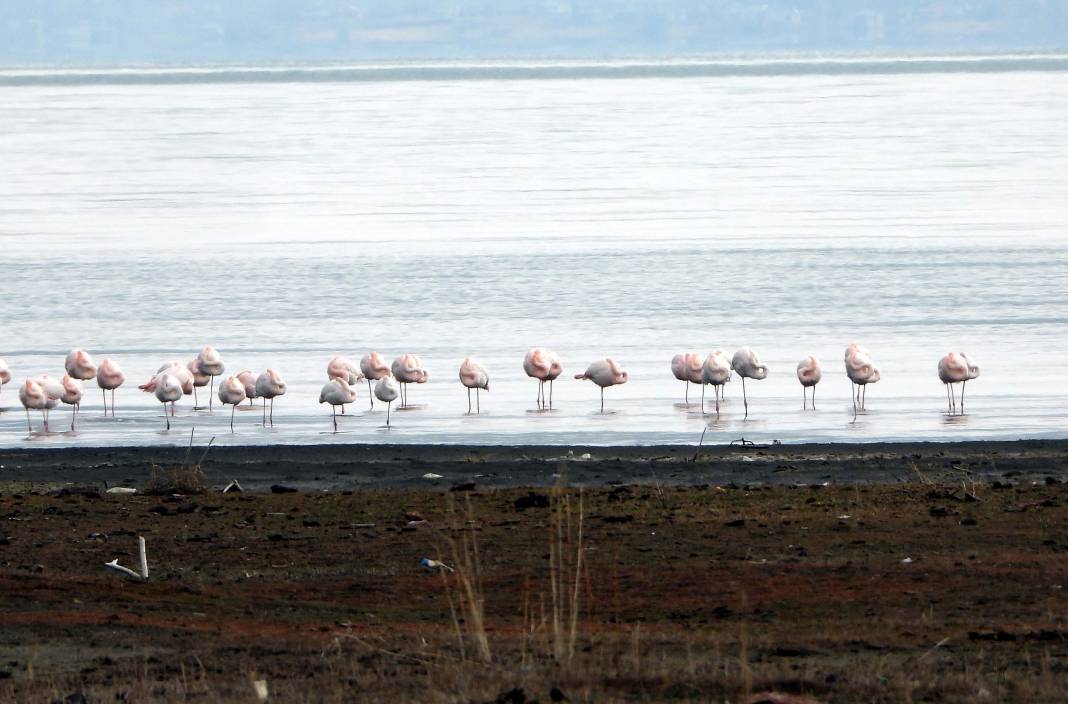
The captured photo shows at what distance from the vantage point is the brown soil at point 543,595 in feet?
26.0

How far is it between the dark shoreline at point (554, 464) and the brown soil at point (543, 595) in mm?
832

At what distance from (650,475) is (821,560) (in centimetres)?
458

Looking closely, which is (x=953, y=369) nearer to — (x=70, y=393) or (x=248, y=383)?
(x=248, y=383)

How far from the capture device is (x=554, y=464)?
16.5m

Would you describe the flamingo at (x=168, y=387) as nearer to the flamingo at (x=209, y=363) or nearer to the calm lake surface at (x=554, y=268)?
the calm lake surface at (x=554, y=268)

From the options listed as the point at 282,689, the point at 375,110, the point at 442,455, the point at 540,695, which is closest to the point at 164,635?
the point at 282,689

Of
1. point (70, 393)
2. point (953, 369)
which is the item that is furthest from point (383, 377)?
point (953, 369)

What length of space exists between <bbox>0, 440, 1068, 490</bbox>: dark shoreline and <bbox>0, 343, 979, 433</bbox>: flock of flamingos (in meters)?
1.74

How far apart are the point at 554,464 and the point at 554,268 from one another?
799 inches

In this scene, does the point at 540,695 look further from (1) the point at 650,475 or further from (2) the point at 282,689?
(1) the point at 650,475

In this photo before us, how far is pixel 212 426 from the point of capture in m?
20.3

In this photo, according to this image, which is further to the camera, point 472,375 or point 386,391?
point 472,375

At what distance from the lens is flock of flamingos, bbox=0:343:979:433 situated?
19.9m

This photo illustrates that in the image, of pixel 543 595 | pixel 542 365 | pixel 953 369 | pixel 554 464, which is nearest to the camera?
pixel 543 595
